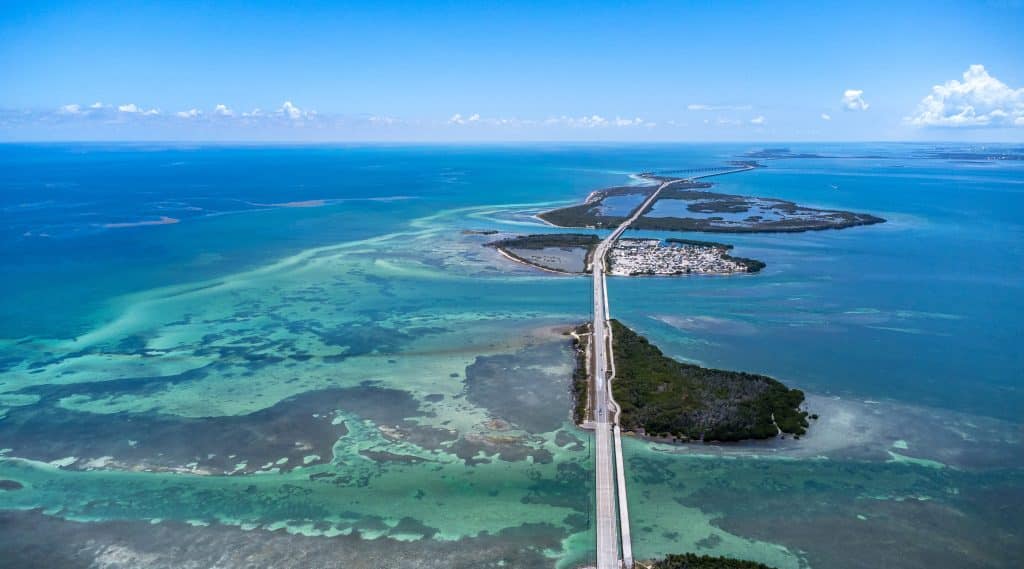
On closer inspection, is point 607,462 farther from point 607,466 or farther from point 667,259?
point 667,259

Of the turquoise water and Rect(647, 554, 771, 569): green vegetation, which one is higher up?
the turquoise water

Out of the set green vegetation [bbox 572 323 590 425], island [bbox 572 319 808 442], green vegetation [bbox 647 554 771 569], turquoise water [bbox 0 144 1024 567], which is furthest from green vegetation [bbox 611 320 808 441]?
green vegetation [bbox 647 554 771 569]

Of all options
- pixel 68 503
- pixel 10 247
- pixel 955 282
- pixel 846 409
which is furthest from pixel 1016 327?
pixel 10 247

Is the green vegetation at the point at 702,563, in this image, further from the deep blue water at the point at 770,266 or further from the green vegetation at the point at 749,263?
the green vegetation at the point at 749,263

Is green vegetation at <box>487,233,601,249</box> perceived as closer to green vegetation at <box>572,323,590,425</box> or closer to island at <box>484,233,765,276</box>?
island at <box>484,233,765,276</box>

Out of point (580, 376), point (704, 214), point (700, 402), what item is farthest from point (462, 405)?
point (704, 214)

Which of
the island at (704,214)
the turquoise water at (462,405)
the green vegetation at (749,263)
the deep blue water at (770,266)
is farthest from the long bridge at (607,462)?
the island at (704,214)
